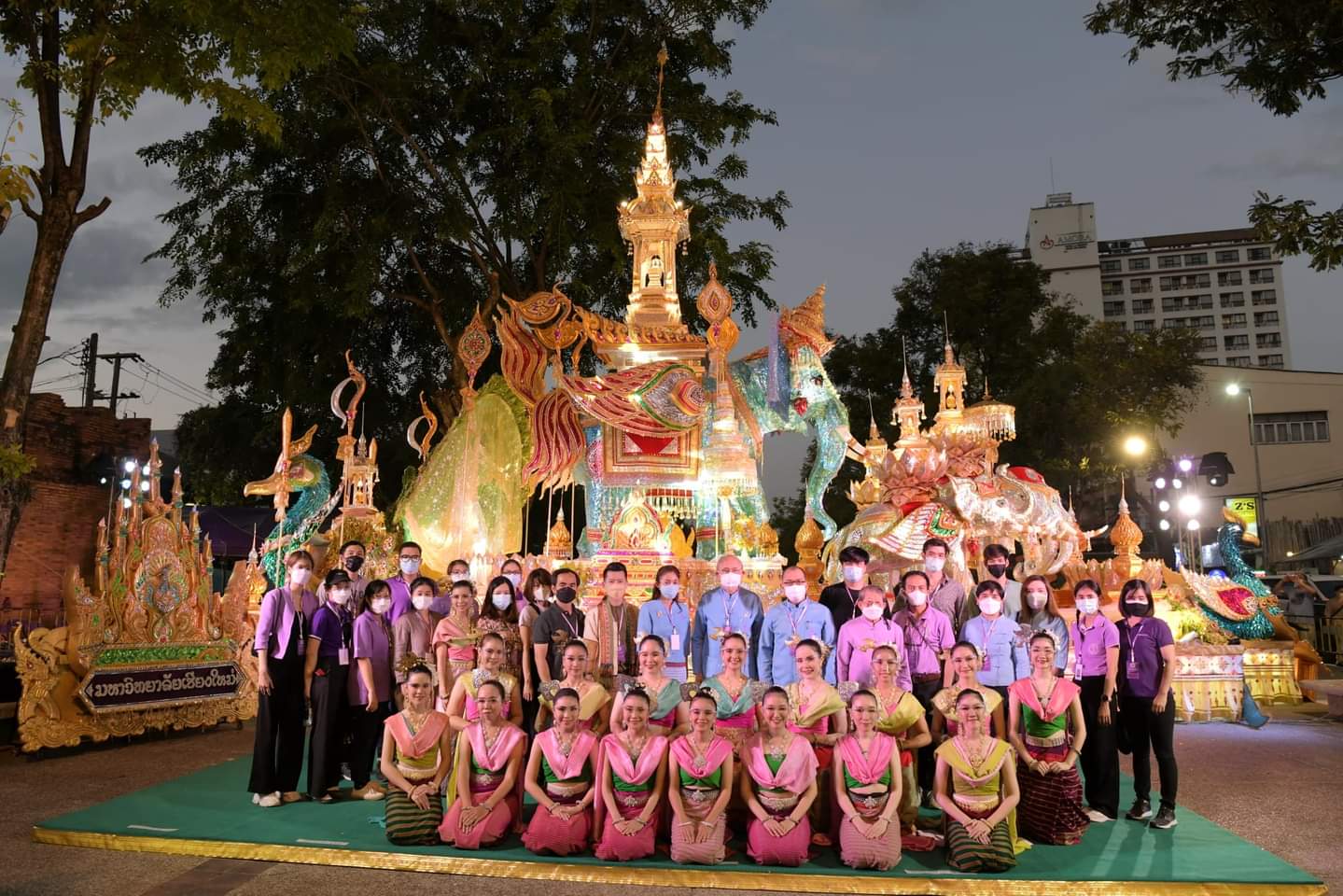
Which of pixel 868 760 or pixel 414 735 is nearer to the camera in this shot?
pixel 868 760

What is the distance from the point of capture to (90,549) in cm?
1625

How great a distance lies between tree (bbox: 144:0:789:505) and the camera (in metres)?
16.2

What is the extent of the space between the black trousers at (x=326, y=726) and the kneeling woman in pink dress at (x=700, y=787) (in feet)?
8.05

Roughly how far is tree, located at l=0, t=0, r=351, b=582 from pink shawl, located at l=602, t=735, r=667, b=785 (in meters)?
5.38

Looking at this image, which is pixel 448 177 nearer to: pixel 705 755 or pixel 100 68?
pixel 100 68

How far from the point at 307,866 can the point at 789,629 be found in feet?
9.78

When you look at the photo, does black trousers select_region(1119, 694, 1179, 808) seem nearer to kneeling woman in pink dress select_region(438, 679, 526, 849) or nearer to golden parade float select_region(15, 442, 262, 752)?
kneeling woman in pink dress select_region(438, 679, 526, 849)

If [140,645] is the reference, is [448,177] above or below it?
above

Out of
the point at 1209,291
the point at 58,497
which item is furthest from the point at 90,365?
the point at 1209,291

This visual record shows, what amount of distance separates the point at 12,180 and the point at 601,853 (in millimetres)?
5607

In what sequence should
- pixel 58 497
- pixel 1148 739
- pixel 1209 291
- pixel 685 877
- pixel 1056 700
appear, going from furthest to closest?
pixel 1209 291 < pixel 58 497 < pixel 1148 739 < pixel 1056 700 < pixel 685 877

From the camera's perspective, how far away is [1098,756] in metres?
5.77

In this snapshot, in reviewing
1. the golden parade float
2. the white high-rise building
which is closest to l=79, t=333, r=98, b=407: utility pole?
the golden parade float

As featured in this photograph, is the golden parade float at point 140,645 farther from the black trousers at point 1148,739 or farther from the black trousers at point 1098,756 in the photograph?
the black trousers at point 1148,739
